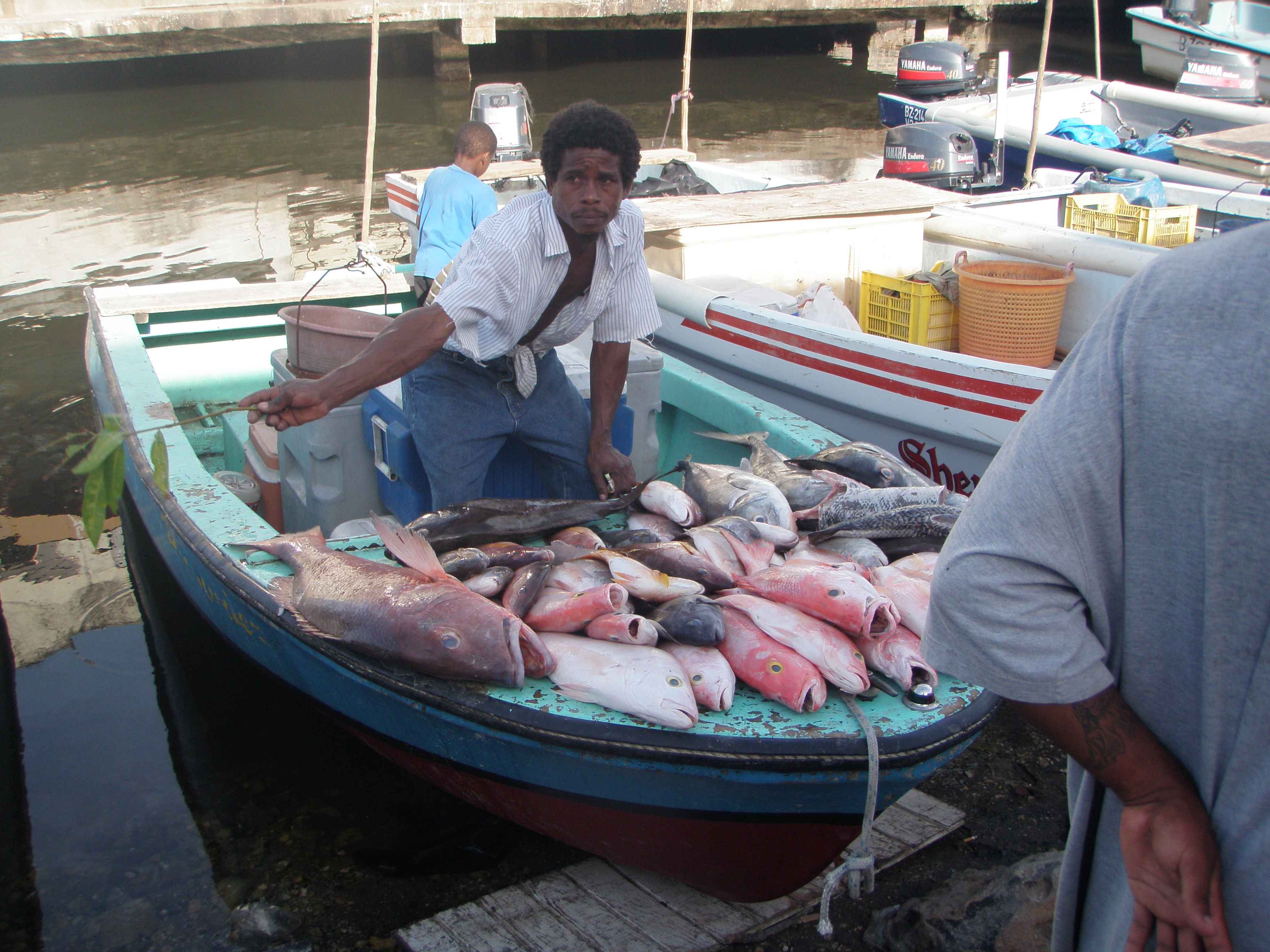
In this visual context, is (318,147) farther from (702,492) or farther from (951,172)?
(702,492)

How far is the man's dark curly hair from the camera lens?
131 inches

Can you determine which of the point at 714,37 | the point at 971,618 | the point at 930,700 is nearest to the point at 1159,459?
the point at 971,618

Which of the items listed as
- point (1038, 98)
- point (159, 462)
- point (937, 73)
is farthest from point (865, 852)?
point (937, 73)

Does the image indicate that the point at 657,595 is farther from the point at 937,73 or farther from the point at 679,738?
the point at 937,73

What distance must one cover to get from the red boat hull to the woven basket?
3479mm

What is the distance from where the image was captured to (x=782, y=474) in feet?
12.8

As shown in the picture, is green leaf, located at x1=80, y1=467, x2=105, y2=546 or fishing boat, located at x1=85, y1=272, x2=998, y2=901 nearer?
green leaf, located at x1=80, y1=467, x2=105, y2=546

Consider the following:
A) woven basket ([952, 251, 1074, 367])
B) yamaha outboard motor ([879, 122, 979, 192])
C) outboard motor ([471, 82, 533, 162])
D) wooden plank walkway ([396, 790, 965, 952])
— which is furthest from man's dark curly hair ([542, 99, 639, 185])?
outboard motor ([471, 82, 533, 162])

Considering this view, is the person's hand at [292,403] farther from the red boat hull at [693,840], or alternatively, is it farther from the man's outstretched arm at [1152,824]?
the man's outstretched arm at [1152,824]

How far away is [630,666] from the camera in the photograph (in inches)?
105

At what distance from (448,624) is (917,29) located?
30168 millimetres

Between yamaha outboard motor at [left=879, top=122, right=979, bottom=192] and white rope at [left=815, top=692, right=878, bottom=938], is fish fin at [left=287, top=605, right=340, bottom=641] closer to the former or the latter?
white rope at [left=815, top=692, right=878, bottom=938]

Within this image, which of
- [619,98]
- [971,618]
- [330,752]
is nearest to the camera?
[971,618]

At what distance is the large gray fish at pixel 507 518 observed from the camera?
3.41 meters
